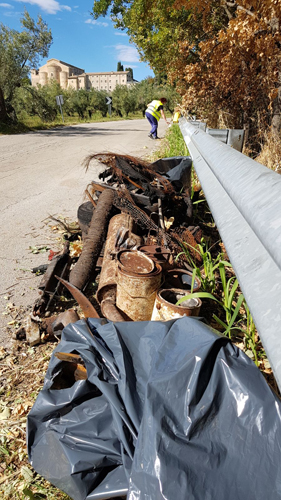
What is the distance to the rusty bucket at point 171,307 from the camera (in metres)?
2.16

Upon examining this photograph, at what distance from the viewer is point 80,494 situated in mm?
1427

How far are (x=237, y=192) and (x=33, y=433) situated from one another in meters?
1.63

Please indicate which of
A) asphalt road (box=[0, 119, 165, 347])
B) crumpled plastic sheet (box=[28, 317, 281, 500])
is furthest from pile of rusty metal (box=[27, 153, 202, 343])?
crumpled plastic sheet (box=[28, 317, 281, 500])

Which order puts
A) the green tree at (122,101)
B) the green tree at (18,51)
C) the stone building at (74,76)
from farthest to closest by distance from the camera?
the stone building at (74,76), the green tree at (122,101), the green tree at (18,51)

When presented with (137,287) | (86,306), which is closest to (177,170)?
(137,287)

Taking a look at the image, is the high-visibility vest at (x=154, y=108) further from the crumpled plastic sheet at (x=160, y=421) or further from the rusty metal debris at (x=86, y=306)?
the crumpled plastic sheet at (x=160, y=421)

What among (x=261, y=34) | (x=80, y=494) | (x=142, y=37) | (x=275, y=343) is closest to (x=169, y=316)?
(x=80, y=494)

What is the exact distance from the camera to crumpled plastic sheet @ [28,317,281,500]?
1.17m

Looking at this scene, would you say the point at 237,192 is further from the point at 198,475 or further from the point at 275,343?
the point at 198,475

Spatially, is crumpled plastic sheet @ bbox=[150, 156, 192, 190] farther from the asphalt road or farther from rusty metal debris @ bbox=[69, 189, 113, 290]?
the asphalt road

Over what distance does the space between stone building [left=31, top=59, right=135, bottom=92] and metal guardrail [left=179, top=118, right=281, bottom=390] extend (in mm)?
104206

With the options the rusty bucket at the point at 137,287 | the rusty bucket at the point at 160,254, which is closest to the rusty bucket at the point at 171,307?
the rusty bucket at the point at 137,287

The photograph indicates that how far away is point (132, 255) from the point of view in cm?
277

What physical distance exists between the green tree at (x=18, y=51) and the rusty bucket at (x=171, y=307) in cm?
2397
